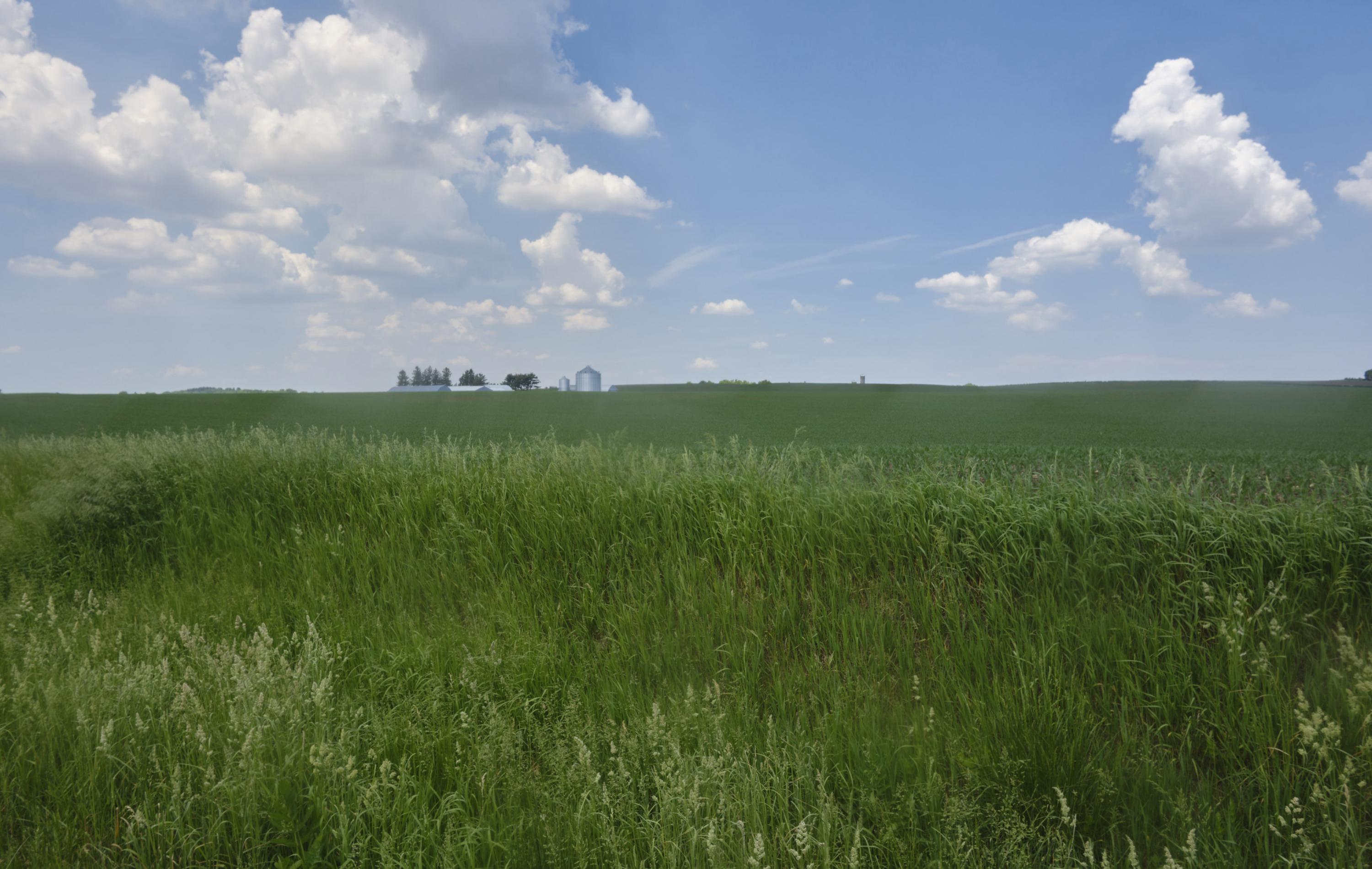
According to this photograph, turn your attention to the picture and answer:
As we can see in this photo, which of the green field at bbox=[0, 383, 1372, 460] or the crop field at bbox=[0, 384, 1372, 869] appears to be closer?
the crop field at bbox=[0, 384, 1372, 869]

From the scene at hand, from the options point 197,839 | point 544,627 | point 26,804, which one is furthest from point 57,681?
point 544,627

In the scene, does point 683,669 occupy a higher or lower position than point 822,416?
lower

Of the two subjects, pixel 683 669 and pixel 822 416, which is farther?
pixel 822 416

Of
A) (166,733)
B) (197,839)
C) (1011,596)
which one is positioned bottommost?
(197,839)

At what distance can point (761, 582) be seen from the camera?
18.4 feet

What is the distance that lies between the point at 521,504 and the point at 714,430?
18.4 m

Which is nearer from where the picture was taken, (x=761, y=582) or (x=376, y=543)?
(x=761, y=582)

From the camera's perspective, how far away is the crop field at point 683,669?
3.16 metres

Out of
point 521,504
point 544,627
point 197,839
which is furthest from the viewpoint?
point 521,504

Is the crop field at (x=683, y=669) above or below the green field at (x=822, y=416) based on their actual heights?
below

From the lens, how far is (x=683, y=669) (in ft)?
15.6

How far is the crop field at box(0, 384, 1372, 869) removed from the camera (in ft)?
10.4

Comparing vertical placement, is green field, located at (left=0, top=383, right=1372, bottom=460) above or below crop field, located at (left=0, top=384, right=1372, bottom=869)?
above

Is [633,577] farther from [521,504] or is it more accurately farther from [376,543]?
[376,543]
